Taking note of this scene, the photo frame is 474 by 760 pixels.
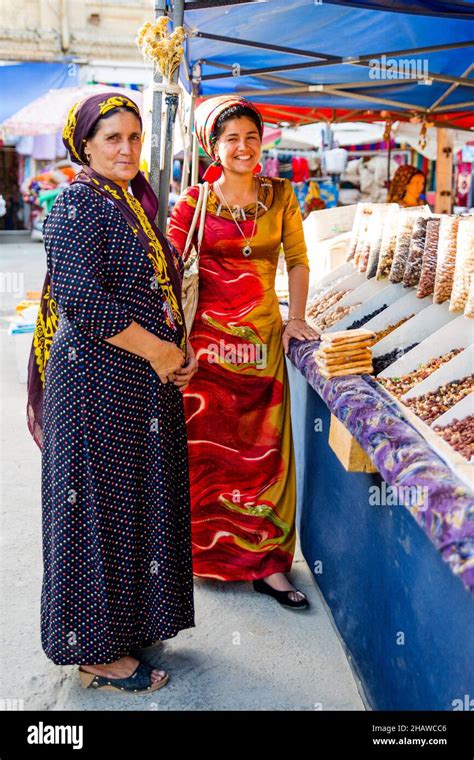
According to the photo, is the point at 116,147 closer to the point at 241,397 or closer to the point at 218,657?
the point at 241,397

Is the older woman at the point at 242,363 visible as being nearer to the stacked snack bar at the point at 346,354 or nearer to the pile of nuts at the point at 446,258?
the stacked snack bar at the point at 346,354

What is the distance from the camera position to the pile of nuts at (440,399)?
5.73ft

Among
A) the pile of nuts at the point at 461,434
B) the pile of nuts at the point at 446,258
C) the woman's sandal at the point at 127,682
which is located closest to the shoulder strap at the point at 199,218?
the pile of nuts at the point at 446,258

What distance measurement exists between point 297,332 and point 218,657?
117 cm

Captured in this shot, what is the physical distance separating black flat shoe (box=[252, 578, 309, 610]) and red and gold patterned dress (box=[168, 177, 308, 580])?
63 millimetres

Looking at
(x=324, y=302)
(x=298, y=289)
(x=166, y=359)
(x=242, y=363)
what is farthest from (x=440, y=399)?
(x=324, y=302)

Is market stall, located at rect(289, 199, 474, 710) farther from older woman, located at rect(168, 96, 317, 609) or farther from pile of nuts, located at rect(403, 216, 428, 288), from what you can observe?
older woman, located at rect(168, 96, 317, 609)

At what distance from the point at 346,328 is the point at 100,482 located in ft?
3.63

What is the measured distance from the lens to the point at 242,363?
2.67 meters

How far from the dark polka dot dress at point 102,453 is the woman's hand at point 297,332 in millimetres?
679

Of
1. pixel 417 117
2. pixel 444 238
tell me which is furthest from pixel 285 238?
pixel 417 117

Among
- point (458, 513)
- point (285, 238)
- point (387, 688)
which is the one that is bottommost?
point (387, 688)

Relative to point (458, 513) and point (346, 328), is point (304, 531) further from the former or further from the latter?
point (458, 513)
